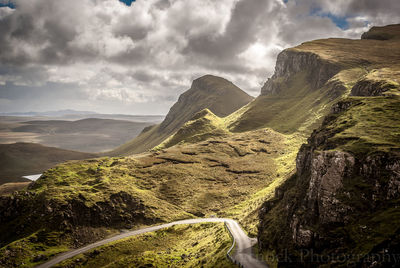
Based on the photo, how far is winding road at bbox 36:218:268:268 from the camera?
55.8 metres

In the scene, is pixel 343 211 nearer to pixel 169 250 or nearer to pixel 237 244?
pixel 237 244

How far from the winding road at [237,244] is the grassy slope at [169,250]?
301 centimetres

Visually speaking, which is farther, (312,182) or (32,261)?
(32,261)

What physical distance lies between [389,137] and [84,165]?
161 meters

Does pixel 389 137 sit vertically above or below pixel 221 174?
above

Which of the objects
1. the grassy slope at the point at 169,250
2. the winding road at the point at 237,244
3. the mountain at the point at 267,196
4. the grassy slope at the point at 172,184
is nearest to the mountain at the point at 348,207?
the mountain at the point at 267,196

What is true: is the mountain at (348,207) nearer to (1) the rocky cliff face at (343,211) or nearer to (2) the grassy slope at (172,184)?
(1) the rocky cliff face at (343,211)

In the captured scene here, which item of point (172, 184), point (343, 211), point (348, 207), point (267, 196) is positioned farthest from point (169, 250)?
point (348, 207)

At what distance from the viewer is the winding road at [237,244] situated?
183ft

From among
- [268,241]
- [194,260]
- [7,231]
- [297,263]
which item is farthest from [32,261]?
[297,263]

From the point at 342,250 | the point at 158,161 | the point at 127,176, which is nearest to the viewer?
the point at 342,250

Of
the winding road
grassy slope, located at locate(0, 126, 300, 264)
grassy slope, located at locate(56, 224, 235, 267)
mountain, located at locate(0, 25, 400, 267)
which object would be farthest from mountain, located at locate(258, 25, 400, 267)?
grassy slope, located at locate(0, 126, 300, 264)

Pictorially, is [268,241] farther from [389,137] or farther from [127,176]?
[127,176]

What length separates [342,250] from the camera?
3894 cm
